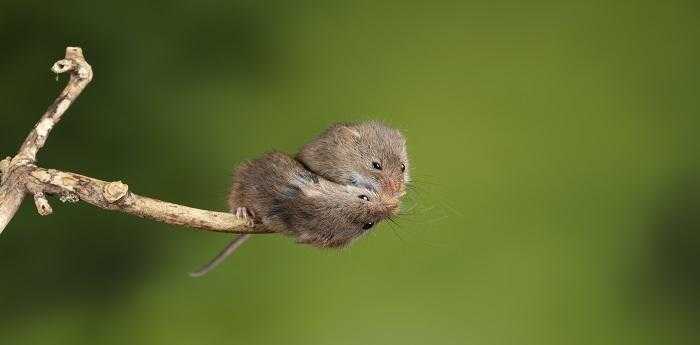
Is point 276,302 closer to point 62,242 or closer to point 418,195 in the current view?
point 62,242

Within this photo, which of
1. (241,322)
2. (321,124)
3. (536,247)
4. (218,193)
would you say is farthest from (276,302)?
(536,247)

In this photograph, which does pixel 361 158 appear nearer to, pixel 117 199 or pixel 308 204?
pixel 308 204

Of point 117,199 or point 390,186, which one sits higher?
point 117,199

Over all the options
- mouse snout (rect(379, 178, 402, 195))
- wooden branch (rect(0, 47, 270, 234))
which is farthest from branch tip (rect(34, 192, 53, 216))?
mouse snout (rect(379, 178, 402, 195))

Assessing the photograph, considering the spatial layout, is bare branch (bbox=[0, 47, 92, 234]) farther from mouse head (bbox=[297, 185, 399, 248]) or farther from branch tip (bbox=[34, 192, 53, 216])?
mouse head (bbox=[297, 185, 399, 248])

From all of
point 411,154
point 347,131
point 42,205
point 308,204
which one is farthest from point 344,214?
point 411,154

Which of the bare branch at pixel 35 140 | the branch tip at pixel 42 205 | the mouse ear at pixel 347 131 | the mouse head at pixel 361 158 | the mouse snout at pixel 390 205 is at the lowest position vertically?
the mouse snout at pixel 390 205

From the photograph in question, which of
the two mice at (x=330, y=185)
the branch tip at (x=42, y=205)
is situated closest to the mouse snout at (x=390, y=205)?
the two mice at (x=330, y=185)

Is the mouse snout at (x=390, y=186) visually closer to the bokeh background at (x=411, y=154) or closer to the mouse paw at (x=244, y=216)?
the mouse paw at (x=244, y=216)
